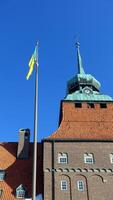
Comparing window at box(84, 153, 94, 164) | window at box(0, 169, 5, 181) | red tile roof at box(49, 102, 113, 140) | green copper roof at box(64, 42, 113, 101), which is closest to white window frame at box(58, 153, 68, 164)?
window at box(84, 153, 94, 164)

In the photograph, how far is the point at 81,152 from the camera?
33.5m

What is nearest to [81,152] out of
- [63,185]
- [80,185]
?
[80,185]

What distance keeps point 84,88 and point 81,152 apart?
11.9m

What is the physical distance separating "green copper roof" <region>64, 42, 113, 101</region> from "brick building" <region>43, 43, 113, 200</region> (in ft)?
0.81

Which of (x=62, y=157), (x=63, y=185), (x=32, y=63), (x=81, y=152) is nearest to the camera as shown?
(x=32, y=63)

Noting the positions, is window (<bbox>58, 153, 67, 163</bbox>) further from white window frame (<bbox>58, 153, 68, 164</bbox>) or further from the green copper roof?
the green copper roof

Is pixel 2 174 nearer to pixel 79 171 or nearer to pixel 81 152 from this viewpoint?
pixel 79 171

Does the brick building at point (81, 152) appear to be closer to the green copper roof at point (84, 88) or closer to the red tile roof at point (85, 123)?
the red tile roof at point (85, 123)

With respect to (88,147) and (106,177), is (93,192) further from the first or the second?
(88,147)

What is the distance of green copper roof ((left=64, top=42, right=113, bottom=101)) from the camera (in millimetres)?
40656

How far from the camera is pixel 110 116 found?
38.5 meters

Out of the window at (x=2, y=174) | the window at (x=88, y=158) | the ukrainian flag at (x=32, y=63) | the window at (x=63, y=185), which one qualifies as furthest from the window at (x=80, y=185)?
the ukrainian flag at (x=32, y=63)

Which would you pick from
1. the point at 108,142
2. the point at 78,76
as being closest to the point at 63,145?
the point at 108,142

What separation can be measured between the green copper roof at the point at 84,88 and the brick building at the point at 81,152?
0.81 feet
